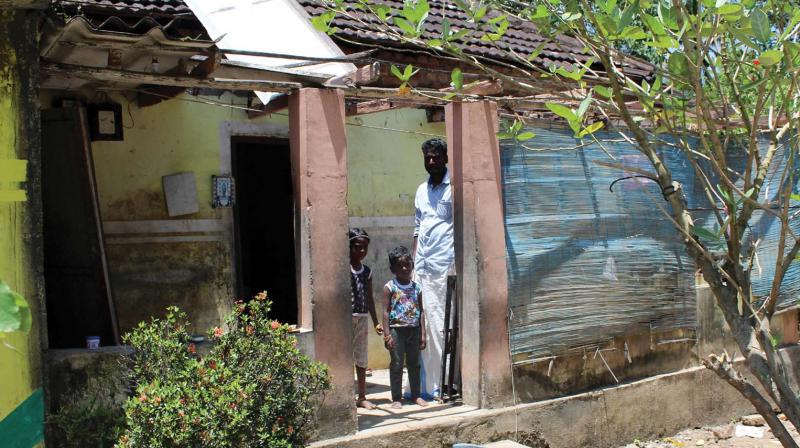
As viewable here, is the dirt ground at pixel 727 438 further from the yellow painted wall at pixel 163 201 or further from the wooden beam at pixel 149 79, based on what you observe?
the wooden beam at pixel 149 79

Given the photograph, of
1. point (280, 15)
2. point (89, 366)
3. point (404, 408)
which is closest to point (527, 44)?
point (280, 15)

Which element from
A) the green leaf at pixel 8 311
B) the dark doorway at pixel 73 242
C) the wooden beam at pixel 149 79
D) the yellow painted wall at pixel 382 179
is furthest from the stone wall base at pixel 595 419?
the green leaf at pixel 8 311

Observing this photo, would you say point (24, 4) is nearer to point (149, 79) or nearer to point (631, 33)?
point (149, 79)

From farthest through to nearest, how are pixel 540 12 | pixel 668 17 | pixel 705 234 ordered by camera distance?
pixel 540 12 < pixel 668 17 < pixel 705 234

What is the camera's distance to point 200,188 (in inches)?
334

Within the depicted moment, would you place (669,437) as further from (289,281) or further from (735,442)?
(289,281)

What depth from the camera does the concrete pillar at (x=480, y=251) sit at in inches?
272

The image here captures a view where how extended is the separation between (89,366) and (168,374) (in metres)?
0.61

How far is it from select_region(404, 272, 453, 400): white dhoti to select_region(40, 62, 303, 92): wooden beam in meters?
2.03

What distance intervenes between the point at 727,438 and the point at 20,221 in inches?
248

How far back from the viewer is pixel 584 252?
24.6ft

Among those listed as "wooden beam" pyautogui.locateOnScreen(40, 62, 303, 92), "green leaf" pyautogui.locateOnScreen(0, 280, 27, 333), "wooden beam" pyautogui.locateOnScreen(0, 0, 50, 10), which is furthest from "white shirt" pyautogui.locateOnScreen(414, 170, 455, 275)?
"green leaf" pyautogui.locateOnScreen(0, 280, 27, 333)

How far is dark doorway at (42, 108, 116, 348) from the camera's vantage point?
22.3 ft

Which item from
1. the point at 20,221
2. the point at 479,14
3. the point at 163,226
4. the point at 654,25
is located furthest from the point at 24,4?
the point at 163,226
